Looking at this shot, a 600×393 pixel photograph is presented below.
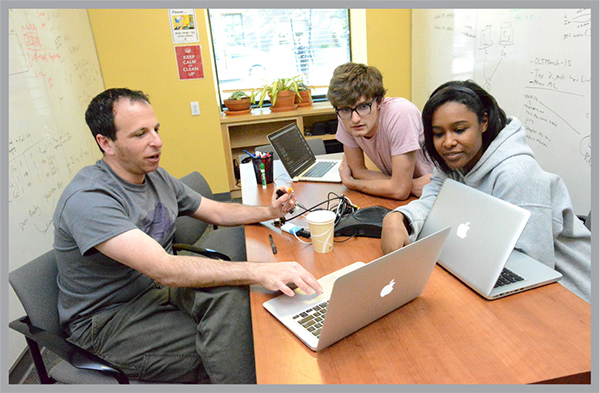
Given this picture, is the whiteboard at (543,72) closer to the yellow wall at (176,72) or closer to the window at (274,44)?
the yellow wall at (176,72)

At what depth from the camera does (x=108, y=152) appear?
1.31m

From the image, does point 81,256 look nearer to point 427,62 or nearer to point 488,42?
point 488,42

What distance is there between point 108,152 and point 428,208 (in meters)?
1.15

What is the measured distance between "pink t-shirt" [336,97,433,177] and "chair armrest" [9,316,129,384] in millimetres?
1350

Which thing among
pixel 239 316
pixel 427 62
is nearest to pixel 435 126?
pixel 239 316

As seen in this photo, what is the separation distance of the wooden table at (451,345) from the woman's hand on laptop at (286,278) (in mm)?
51

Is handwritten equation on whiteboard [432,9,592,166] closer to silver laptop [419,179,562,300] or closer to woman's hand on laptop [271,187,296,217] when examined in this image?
silver laptop [419,179,562,300]

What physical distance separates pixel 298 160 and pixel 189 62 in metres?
2.15

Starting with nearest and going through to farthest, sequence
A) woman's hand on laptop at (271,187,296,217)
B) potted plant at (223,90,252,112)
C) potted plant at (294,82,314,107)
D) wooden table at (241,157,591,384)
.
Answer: wooden table at (241,157,591,384), woman's hand on laptop at (271,187,296,217), potted plant at (223,90,252,112), potted plant at (294,82,314,107)

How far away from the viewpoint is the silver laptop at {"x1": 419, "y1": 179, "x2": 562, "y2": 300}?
0.86 metres

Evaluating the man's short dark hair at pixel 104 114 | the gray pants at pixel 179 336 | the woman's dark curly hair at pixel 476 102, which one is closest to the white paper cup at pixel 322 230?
the gray pants at pixel 179 336

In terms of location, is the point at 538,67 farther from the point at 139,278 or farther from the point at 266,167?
the point at 139,278

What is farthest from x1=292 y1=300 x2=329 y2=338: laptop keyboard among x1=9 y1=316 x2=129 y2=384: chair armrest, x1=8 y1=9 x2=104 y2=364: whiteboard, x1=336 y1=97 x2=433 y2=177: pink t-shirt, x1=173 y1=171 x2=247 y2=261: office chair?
x1=8 y1=9 x2=104 y2=364: whiteboard

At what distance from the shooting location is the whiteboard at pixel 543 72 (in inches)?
76.8
